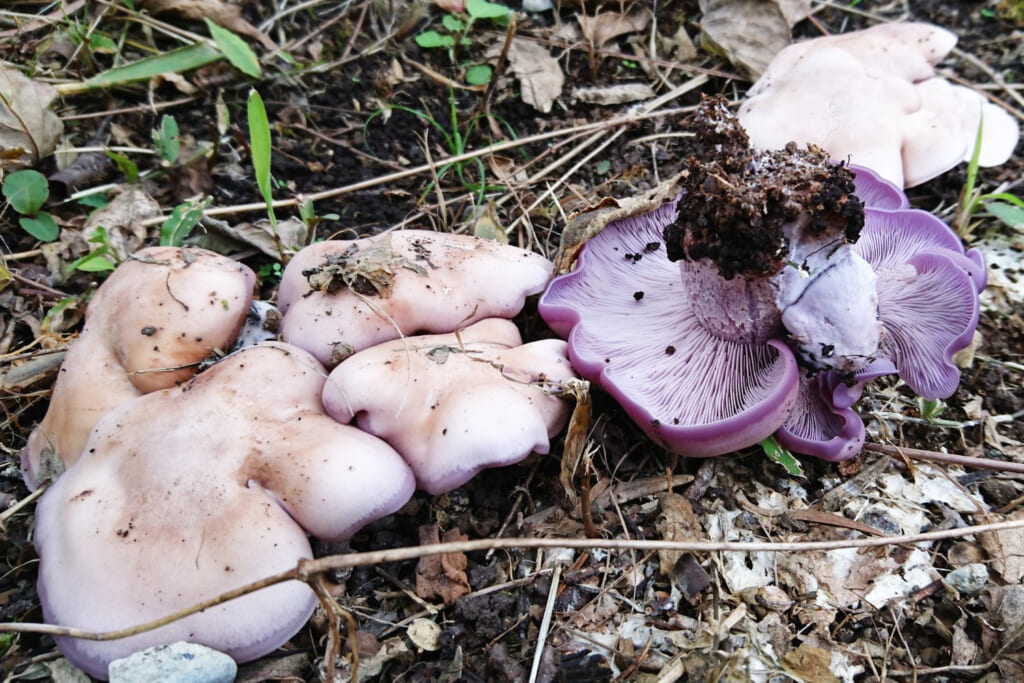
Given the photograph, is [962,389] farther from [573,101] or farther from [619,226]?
[573,101]

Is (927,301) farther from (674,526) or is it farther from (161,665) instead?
(161,665)

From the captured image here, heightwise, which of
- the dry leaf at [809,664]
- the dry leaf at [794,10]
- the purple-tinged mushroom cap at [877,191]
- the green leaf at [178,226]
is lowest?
the dry leaf at [809,664]

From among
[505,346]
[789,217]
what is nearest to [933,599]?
[789,217]

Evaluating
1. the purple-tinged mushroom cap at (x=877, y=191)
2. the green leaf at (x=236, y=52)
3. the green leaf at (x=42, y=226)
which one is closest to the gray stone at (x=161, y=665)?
the green leaf at (x=42, y=226)

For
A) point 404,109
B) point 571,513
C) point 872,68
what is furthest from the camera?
point 404,109

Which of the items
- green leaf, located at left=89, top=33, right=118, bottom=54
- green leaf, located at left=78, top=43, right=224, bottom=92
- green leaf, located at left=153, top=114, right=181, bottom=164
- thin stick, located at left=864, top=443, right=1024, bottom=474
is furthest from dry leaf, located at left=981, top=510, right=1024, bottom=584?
green leaf, located at left=89, top=33, right=118, bottom=54

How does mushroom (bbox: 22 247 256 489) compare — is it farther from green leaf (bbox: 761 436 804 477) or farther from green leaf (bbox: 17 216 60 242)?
green leaf (bbox: 761 436 804 477)

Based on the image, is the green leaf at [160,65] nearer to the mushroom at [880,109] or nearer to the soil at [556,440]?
the soil at [556,440]
